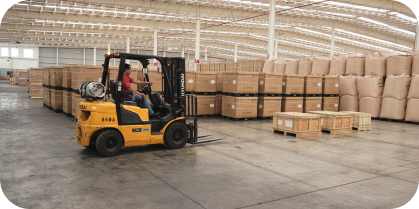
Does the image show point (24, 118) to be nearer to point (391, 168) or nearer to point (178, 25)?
point (391, 168)

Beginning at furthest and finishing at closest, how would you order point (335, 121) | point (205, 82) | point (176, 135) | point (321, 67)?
point (321, 67), point (205, 82), point (335, 121), point (176, 135)

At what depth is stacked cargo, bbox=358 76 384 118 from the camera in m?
11.5

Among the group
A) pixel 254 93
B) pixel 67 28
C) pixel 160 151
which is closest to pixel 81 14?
pixel 67 28

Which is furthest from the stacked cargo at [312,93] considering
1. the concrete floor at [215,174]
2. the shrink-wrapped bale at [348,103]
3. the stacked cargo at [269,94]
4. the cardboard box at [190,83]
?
the concrete floor at [215,174]

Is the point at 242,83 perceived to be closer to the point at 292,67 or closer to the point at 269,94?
the point at 269,94

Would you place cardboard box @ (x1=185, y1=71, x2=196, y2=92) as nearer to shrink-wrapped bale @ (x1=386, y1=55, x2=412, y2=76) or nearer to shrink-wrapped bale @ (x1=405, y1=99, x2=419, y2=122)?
shrink-wrapped bale @ (x1=386, y1=55, x2=412, y2=76)

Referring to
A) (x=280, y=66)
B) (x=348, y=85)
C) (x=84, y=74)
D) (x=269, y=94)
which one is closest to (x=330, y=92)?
(x=348, y=85)

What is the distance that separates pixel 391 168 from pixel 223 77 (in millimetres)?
6568

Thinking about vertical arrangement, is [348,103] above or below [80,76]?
below

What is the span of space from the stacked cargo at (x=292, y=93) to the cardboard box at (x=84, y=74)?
20.6 feet

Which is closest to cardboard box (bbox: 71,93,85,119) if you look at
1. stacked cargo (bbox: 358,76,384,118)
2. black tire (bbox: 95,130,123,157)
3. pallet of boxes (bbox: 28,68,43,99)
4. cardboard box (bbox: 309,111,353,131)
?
black tire (bbox: 95,130,123,157)

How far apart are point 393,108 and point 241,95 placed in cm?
578

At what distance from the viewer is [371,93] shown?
38.0ft

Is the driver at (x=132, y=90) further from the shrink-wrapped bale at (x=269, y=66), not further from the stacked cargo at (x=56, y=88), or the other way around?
the shrink-wrapped bale at (x=269, y=66)
